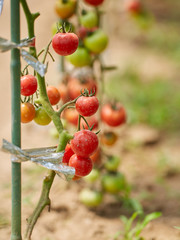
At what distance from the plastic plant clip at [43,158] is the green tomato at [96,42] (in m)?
0.75

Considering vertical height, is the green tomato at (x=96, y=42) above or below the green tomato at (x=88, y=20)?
below

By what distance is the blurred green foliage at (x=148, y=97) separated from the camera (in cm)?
304

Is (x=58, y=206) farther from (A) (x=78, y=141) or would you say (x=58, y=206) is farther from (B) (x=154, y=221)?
(A) (x=78, y=141)

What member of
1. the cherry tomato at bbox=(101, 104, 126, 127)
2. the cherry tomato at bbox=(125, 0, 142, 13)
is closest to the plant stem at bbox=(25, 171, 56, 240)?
the cherry tomato at bbox=(101, 104, 126, 127)

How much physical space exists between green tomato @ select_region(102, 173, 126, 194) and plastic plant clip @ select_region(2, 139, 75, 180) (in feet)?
2.34

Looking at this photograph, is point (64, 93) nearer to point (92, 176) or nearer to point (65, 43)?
point (92, 176)

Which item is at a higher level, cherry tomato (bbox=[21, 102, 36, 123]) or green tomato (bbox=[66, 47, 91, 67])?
green tomato (bbox=[66, 47, 91, 67])

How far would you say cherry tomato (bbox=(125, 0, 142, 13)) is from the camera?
13.9ft

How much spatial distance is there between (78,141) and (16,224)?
349 mm

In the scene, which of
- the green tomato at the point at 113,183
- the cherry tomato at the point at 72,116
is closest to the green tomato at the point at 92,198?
the green tomato at the point at 113,183

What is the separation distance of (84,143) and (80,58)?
700 millimetres

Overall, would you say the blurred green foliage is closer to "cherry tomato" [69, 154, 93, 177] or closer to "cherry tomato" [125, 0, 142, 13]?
"cherry tomato" [125, 0, 142, 13]

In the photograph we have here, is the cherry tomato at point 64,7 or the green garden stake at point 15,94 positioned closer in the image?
the green garden stake at point 15,94

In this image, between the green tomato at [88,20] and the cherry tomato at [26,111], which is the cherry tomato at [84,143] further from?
the green tomato at [88,20]
